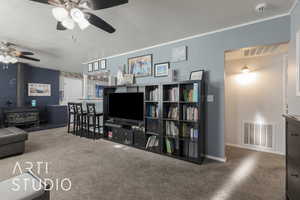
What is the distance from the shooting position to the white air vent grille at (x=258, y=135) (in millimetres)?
3129

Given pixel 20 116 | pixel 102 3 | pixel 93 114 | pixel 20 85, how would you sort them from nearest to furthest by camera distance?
pixel 102 3 → pixel 93 114 → pixel 20 116 → pixel 20 85

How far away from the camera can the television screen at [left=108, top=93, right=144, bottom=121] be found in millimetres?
3398

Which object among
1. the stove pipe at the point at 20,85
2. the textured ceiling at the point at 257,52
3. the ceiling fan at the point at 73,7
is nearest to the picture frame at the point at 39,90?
the stove pipe at the point at 20,85

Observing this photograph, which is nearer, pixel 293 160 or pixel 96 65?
pixel 293 160

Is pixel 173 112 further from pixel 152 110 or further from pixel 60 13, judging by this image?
pixel 60 13

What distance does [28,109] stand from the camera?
213 inches

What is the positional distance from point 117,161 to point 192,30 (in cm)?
299

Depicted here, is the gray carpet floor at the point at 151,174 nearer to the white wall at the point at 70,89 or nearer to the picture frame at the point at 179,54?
the picture frame at the point at 179,54

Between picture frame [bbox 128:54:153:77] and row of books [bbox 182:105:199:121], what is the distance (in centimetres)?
140

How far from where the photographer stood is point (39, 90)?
622 cm

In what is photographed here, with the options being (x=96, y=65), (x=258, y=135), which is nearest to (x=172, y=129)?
(x=258, y=135)

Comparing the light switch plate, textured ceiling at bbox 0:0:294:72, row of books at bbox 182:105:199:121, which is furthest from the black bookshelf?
textured ceiling at bbox 0:0:294:72

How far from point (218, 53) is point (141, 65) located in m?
1.94

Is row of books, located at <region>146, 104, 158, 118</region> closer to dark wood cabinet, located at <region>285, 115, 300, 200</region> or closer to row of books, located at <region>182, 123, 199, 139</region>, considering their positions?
row of books, located at <region>182, 123, 199, 139</region>
